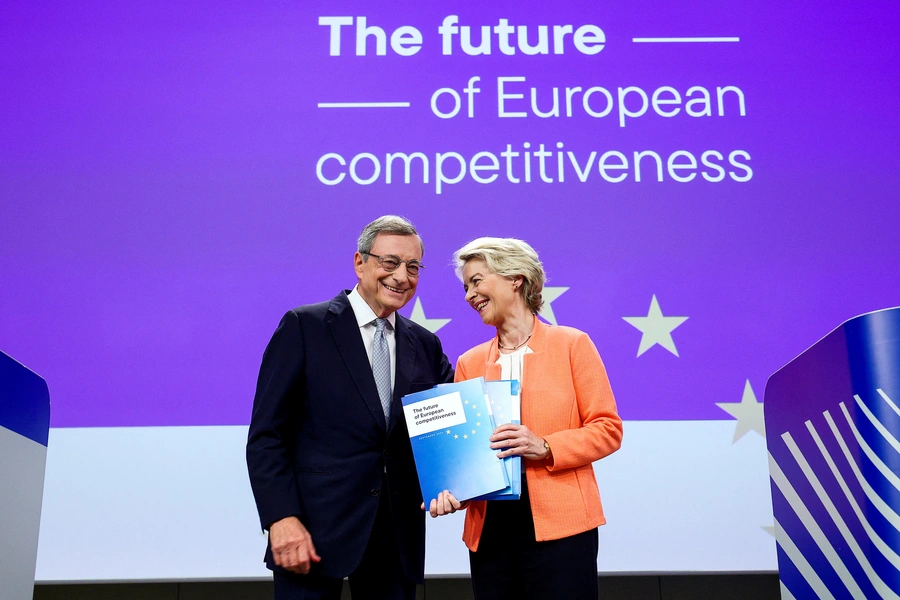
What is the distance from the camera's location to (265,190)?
301cm

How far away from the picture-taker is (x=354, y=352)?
75.4 inches

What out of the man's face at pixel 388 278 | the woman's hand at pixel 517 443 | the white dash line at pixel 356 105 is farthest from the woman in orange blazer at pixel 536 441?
the white dash line at pixel 356 105

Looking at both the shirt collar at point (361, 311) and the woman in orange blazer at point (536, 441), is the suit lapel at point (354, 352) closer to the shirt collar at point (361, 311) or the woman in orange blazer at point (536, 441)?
the shirt collar at point (361, 311)

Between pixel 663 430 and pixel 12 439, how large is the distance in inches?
79.9

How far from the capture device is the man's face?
1.96 m

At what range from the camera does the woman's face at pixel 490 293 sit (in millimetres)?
1933

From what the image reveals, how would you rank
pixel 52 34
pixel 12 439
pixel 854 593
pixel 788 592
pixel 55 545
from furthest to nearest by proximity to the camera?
pixel 52 34 < pixel 55 545 < pixel 788 592 < pixel 12 439 < pixel 854 593

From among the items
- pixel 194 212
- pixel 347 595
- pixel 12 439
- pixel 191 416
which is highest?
pixel 194 212

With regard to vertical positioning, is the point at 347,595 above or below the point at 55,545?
below

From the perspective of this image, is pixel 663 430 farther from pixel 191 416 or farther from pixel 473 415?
pixel 191 416

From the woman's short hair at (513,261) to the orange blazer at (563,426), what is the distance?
0.09 meters

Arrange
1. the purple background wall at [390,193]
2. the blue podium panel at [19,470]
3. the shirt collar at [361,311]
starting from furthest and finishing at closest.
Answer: the purple background wall at [390,193]
the shirt collar at [361,311]
the blue podium panel at [19,470]

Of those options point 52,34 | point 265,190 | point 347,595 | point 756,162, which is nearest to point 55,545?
point 347,595

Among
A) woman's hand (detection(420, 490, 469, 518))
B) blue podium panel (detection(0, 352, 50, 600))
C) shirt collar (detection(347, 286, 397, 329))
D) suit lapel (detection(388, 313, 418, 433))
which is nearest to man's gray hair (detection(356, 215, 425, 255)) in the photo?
shirt collar (detection(347, 286, 397, 329))
